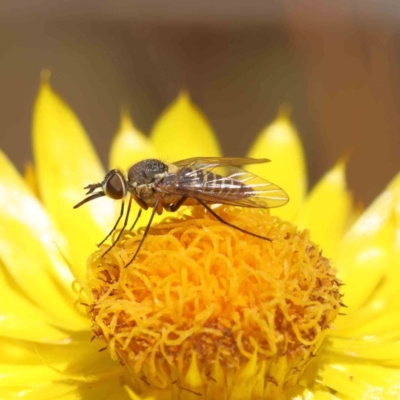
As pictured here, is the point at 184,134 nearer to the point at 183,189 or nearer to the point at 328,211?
the point at 328,211

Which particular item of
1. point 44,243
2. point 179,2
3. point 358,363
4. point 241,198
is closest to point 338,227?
point 358,363

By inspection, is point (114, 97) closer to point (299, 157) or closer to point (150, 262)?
point (299, 157)

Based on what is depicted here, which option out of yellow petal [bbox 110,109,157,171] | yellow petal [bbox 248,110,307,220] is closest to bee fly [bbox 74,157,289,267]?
yellow petal [bbox 248,110,307,220]

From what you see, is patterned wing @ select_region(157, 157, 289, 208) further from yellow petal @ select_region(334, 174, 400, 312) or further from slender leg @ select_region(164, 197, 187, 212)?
yellow petal @ select_region(334, 174, 400, 312)

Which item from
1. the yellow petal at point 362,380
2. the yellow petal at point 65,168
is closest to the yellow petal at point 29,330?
the yellow petal at point 65,168

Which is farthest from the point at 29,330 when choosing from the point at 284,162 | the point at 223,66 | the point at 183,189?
the point at 223,66

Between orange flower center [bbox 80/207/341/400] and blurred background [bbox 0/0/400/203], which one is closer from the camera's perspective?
orange flower center [bbox 80/207/341/400]
